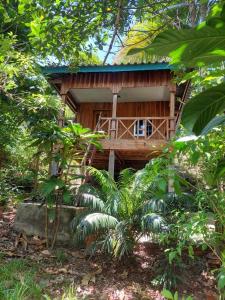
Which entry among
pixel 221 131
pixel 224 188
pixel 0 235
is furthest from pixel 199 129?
pixel 0 235

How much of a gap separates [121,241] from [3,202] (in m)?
4.31

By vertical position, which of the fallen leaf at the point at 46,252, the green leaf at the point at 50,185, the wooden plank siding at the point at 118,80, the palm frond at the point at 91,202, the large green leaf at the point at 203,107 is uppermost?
the wooden plank siding at the point at 118,80

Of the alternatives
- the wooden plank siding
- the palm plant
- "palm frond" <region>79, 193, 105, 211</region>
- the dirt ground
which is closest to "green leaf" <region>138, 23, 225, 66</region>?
the palm plant

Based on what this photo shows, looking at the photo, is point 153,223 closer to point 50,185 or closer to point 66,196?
point 66,196

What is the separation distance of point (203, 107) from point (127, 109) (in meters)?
12.5

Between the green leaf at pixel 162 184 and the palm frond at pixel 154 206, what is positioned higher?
the green leaf at pixel 162 184

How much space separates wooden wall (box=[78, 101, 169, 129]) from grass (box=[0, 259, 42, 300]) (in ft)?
28.3

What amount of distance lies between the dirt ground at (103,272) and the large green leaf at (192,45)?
4.36 meters

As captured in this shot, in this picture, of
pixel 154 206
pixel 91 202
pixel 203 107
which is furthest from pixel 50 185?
pixel 203 107

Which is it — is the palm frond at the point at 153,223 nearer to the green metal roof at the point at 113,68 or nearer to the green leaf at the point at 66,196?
the green leaf at the point at 66,196

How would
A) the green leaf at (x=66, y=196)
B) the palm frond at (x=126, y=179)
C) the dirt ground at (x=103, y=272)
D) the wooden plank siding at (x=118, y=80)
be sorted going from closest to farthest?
the dirt ground at (x=103, y=272) < the green leaf at (x=66, y=196) < the palm frond at (x=126, y=179) < the wooden plank siding at (x=118, y=80)

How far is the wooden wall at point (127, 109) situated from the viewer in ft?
42.1

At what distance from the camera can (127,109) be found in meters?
13.1

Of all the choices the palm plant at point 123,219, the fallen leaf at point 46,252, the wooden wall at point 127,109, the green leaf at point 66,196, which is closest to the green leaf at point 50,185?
the green leaf at point 66,196
